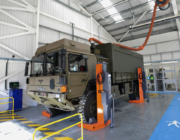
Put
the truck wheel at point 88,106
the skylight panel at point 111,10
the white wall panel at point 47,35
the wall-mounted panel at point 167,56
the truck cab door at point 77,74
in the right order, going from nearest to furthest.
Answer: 1. the truck cab door at point 77,74
2. the truck wheel at point 88,106
3. the white wall panel at point 47,35
4. the skylight panel at point 111,10
5. the wall-mounted panel at point 167,56

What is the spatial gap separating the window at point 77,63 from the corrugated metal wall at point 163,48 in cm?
1513

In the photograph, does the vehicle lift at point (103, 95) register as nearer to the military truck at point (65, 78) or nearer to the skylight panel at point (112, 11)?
the military truck at point (65, 78)

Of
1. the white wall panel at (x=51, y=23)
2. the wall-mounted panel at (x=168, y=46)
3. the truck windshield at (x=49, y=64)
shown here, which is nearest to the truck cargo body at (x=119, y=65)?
the truck windshield at (x=49, y=64)

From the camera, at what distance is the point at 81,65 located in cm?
447

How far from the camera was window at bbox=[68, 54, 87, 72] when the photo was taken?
13.4 feet

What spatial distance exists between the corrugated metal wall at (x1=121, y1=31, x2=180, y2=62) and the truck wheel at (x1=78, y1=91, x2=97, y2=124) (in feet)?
48.9

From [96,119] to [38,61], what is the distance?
337cm

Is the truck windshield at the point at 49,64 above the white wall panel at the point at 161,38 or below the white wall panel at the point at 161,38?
below

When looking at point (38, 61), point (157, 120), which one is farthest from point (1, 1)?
point (157, 120)

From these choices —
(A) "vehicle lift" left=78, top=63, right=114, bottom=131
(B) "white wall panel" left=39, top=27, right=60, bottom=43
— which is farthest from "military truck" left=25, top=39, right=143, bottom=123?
(B) "white wall panel" left=39, top=27, right=60, bottom=43

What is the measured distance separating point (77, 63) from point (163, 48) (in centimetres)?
A: 1567

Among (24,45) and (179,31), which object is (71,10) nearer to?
(24,45)

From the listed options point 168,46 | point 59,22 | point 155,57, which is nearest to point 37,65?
point 59,22

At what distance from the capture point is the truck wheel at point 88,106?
4.34m
